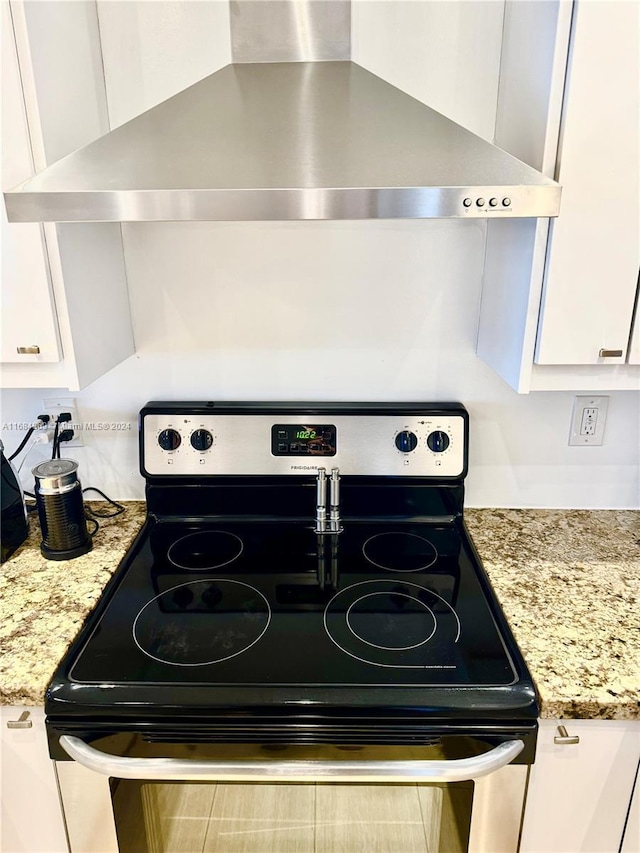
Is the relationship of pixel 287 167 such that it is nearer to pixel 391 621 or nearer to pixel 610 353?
pixel 610 353

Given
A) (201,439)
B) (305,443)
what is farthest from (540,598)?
(201,439)

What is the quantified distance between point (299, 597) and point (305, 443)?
1.28 feet

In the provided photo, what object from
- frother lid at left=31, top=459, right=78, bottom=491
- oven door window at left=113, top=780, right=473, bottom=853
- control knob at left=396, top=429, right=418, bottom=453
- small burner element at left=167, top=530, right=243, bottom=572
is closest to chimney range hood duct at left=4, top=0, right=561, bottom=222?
frother lid at left=31, top=459, right=78, bottom=491

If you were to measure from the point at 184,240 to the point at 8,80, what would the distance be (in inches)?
18.4

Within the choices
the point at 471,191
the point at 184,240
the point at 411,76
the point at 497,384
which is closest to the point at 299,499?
the point at 497,384

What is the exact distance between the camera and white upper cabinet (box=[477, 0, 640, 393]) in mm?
987

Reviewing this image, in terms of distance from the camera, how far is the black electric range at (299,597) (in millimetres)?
965

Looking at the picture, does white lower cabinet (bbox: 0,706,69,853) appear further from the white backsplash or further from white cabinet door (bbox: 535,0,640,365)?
white cabinet door (bbox: 535,0,640,365)

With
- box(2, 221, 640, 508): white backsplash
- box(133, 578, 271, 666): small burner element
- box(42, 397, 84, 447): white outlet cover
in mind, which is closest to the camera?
box(133, 578, 271, 666): small burner element

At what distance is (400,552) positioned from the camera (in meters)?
1.40

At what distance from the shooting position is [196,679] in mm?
1008

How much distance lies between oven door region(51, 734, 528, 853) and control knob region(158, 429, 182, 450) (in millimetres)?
677

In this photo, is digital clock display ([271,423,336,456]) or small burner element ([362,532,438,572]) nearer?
small burner element ([362,532,438,572])

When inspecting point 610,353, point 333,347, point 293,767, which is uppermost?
point 610,353
